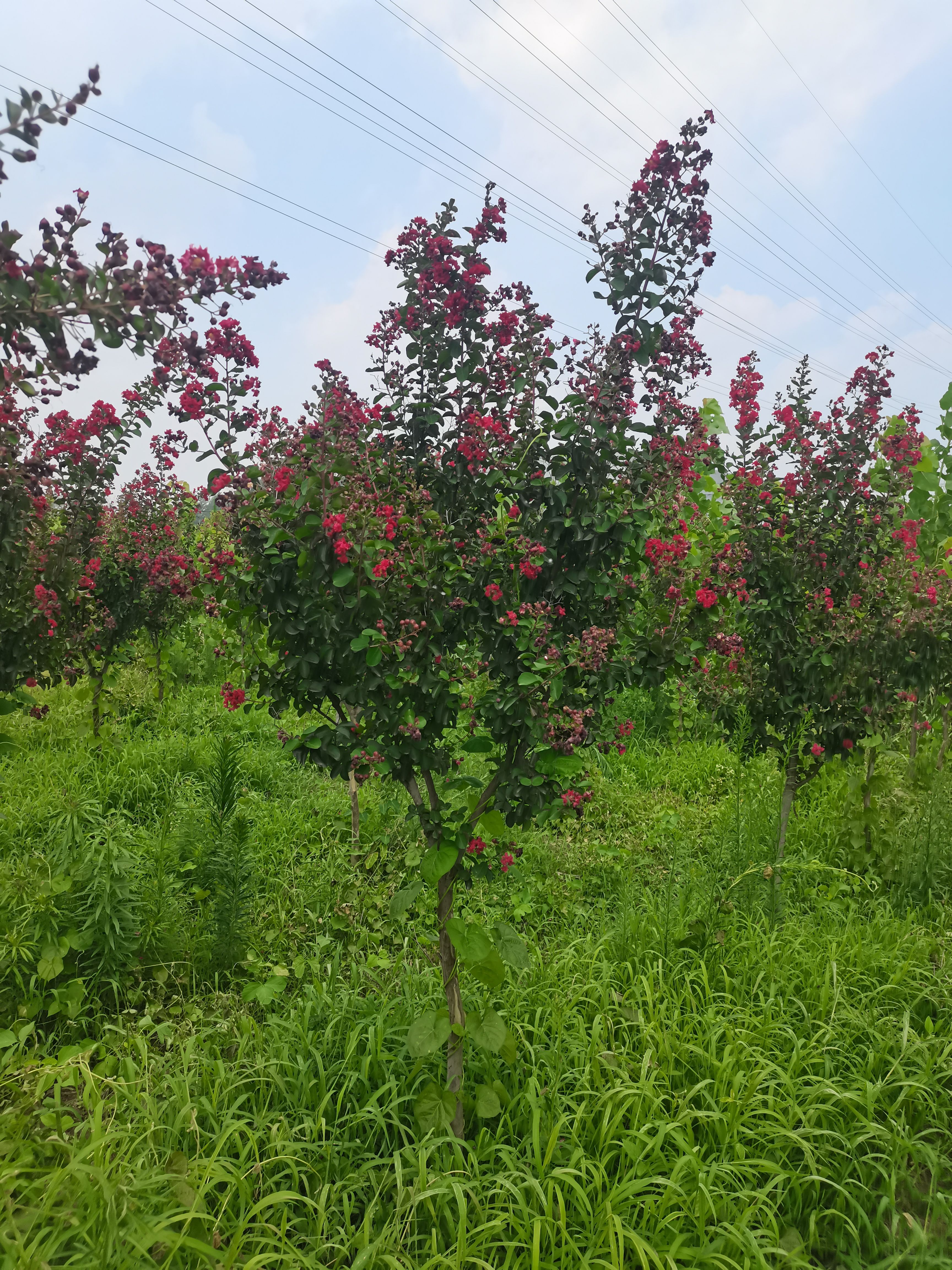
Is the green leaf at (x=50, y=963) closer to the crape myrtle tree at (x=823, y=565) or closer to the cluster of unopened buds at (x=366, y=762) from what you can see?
the cluster of unopened buds at (x=366, y=762)

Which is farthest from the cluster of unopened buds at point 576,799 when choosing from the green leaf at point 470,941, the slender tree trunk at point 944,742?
the slender tree trunk at point 944,742

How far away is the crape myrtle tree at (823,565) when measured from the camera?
181 inches

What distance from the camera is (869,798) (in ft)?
16.9

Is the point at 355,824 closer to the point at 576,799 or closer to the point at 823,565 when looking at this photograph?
the point at 576,799

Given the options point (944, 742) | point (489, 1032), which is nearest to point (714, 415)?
point (944, 742)

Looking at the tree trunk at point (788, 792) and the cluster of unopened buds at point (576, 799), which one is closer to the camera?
the cluster of unopened buds at point (576, 799)

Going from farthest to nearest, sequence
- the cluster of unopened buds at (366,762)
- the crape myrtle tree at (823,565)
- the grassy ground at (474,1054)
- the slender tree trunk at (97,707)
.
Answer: the slender tree trunk at (97,707) → the crape myrtle tree at (823,565) → the cluster of unopened buds at (366,762) → the grassy ground at (474,1054)

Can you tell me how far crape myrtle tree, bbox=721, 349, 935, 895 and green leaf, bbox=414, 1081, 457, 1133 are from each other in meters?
2.52

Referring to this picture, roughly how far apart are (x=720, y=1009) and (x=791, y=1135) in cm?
88

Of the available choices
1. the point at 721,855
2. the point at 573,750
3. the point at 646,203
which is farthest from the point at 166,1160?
the point at 646,203

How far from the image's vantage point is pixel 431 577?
2.78 meters

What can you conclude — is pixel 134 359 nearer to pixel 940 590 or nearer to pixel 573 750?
pixel 573 750

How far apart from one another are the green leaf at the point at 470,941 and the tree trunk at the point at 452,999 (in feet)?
0.28

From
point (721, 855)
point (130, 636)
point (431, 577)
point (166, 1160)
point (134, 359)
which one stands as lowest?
point (166, 1160)
